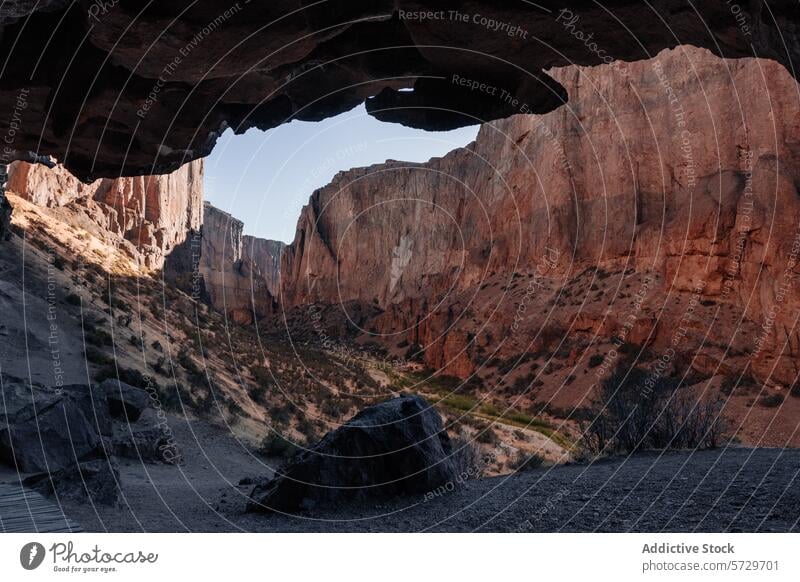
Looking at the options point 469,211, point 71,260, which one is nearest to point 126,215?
point 71,260
